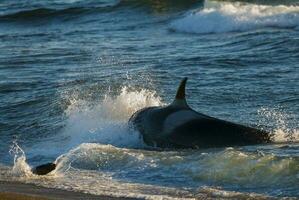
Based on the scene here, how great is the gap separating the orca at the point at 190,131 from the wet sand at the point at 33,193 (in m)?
2.51

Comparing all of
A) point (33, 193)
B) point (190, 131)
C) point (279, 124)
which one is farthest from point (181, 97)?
point (33, 193)

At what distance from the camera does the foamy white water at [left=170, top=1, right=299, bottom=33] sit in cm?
2497

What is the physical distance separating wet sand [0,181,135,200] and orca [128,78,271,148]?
2.51 m

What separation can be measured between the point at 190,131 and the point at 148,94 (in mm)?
3299

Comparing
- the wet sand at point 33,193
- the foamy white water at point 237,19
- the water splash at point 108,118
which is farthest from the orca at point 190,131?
the foamy white water at point 237,19

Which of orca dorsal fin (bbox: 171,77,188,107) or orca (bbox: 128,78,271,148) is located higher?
orca dorsal fin (bbox: 171,77,188,107)

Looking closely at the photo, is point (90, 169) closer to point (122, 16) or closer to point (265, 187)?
point (265, 187)

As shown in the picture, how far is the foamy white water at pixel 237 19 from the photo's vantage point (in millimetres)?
24969

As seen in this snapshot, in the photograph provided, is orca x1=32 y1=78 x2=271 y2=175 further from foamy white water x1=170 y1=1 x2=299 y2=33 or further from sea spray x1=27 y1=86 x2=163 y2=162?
foamy white water x1=170 y1=1 x2=299 y2=33

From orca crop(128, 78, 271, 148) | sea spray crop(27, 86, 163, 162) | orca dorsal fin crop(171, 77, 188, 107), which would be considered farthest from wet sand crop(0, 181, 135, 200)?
orca dorsal fin crop(171, 77, 188, 107)

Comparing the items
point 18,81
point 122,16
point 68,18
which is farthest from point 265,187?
point 68,18

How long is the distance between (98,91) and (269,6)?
13012 millimetres

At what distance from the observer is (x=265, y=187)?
29.9 feet

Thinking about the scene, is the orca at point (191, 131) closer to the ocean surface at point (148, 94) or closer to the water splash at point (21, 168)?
the ocean surface at point (148, 94)
